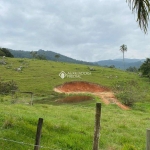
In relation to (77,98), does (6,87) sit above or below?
above

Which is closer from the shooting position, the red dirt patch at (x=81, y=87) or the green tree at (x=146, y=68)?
the red dirt patch at (x=81, y=87)

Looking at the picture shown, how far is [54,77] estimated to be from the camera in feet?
177

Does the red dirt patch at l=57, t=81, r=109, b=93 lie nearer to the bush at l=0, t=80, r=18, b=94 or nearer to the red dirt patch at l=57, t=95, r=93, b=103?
the red dirt patch at l=57, t=95, r=93, b=103

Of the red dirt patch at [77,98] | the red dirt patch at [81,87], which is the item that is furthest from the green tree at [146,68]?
the red dirt patch at [77,98]

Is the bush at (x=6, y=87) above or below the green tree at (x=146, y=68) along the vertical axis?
below

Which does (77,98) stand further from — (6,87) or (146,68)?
(146,68)

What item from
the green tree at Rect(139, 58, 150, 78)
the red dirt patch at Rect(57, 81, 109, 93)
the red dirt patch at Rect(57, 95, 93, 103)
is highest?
the green tree at Rect(139, 58, 150, 78)

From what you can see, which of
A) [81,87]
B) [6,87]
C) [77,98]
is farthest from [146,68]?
[6,87]

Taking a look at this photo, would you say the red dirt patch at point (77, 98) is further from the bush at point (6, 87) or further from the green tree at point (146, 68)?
the green tree at point (146, 68)

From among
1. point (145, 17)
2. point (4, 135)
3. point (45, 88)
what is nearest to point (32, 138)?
point (4, 135)

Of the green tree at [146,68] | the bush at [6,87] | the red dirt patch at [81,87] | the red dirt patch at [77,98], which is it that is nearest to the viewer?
the bush at [6,87]

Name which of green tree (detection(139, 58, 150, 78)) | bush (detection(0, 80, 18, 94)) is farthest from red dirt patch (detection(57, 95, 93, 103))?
green tree (detection(139, 58, 150, 78))

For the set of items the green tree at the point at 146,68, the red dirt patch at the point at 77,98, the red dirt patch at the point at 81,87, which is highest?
the green tree at the point at 146,68

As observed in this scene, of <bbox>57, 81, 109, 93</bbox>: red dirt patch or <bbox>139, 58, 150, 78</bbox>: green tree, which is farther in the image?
<bbox>139, 58, 150, 78</bbox>: green tree
